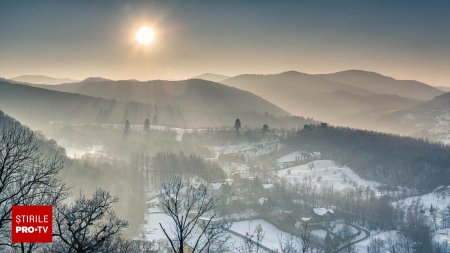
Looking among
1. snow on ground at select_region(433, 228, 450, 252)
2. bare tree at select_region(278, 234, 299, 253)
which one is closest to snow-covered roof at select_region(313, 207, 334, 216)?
bare tree at select_region(278, 234, 299, 253)

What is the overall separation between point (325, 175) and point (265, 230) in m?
81.8

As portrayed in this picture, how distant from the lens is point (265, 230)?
9625 centimetres

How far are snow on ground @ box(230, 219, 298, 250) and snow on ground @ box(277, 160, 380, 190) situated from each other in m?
53.2

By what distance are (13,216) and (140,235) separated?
221 ft

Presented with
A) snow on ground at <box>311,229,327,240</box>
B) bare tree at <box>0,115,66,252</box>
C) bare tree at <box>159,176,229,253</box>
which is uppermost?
bare tree at <box>0,115,66,252</box>

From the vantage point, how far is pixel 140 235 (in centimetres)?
8362

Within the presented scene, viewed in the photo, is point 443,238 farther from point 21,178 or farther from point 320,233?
point 21,178

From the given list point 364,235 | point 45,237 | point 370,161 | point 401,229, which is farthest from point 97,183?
point 370,161

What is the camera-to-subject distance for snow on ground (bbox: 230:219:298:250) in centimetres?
8706

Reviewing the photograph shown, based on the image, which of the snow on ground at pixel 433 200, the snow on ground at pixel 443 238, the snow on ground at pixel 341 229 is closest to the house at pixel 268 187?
the snow on ground at pixel 341 229

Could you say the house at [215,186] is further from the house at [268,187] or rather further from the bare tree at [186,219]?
the bare tree at [186,219]

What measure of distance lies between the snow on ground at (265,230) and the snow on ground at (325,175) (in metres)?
53.2

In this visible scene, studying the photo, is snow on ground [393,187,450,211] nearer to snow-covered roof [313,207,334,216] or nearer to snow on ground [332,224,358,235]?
snow-covered roof [313,207,334,216]

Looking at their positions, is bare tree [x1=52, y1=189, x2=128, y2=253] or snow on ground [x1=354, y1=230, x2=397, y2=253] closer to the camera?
bare tree [x1=52, y1=189, x2=128, y2=253]
